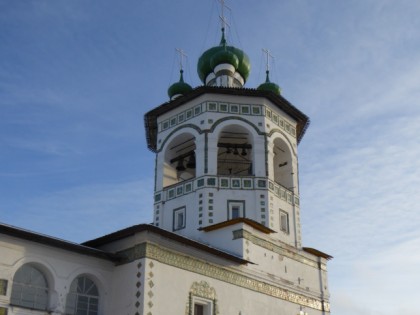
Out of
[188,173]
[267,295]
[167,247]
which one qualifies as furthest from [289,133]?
[167,247]

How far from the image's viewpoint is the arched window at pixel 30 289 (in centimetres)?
1282

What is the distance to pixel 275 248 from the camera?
17.9 meters

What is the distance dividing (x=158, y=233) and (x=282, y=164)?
701 centimetres

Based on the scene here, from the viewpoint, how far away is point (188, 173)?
Answer: 20656mm

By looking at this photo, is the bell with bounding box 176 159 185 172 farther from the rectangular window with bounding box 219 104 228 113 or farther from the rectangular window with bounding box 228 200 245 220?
the rectangular window with bounding box 228 200 245 220

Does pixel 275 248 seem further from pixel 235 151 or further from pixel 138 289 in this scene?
pixel 138 289

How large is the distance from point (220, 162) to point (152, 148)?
8.09 ft

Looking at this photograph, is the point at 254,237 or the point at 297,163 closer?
the point at 254,237

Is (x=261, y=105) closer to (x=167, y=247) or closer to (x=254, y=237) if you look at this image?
(x=254, y=237)

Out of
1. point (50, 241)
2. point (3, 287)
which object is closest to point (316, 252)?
point (50, 241)

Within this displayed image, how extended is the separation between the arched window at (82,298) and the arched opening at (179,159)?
5979 millimetres

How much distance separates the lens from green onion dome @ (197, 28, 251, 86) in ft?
70.6

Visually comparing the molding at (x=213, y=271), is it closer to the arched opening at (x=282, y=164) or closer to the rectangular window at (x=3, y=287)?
the rectangular window at (x=3, y=287)

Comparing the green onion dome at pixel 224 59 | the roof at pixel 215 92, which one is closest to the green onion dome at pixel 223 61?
the green onion dome at pixel 224 59
